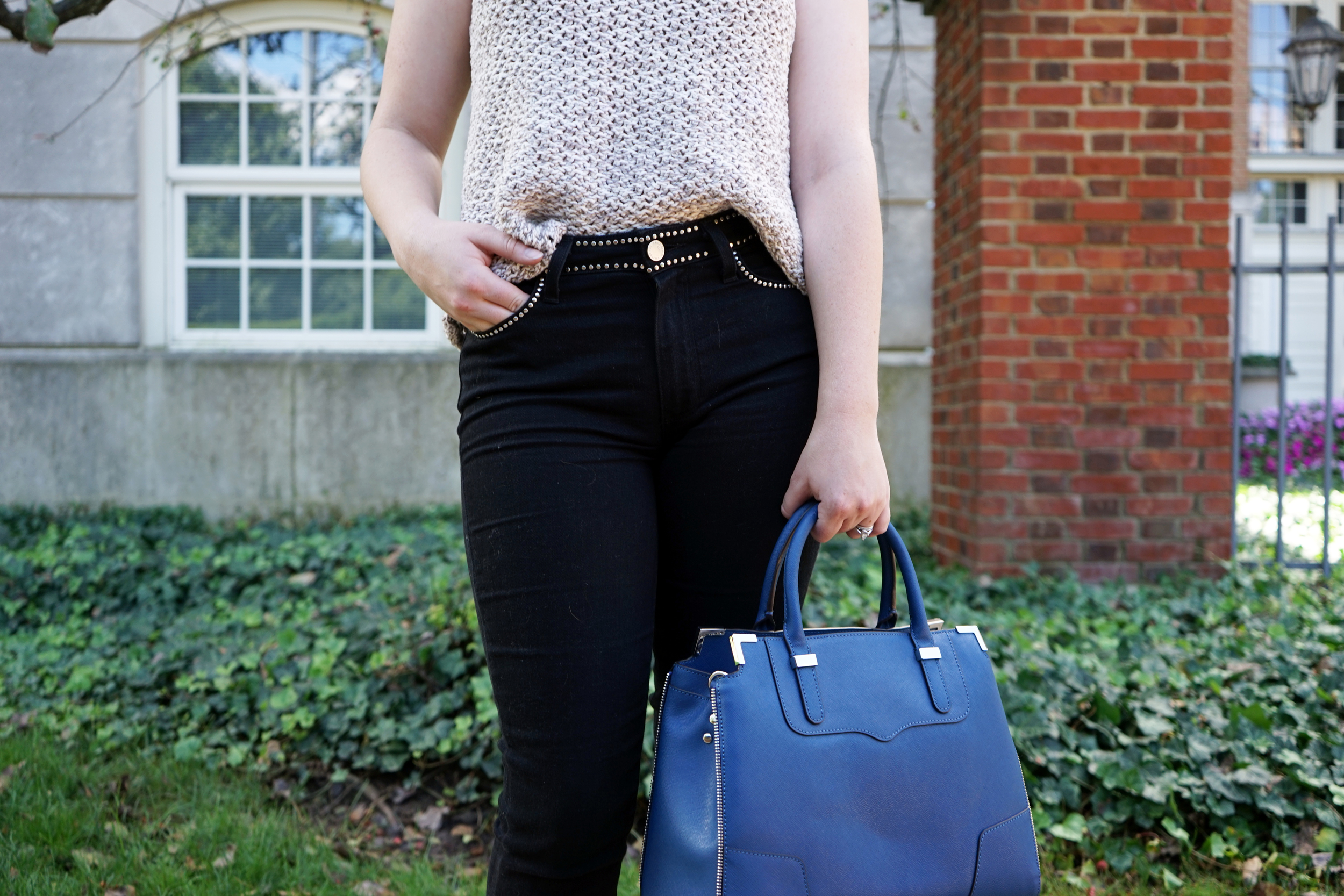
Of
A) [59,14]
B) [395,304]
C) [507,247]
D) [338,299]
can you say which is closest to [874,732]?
[507,247]

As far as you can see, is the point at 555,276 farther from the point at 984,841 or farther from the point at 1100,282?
the point at 1100,282

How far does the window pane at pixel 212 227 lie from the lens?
19.8ft

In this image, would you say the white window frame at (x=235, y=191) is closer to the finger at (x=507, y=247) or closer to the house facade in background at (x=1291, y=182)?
the finger at (x=507, y=247)

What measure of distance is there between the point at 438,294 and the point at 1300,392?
586 inches

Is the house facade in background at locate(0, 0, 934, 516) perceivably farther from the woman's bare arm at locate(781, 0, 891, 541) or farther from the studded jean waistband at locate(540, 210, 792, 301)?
the studded jean waistband at locate(540, 210, 792, 301)

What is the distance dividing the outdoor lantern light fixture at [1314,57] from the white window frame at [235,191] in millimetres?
5809

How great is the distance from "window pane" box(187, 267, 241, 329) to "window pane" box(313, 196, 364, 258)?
55 centimetres

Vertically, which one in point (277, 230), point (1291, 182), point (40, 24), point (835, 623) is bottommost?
point (835, 623)

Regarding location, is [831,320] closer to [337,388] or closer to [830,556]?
[830,556]

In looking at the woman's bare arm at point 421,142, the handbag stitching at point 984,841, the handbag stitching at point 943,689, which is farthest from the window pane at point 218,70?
the handbag stitching at point 984,841

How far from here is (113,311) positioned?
5.86 m

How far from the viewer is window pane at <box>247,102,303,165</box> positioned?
6012 millimetres

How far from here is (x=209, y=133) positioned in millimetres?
5996

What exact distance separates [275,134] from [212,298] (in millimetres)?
1071
